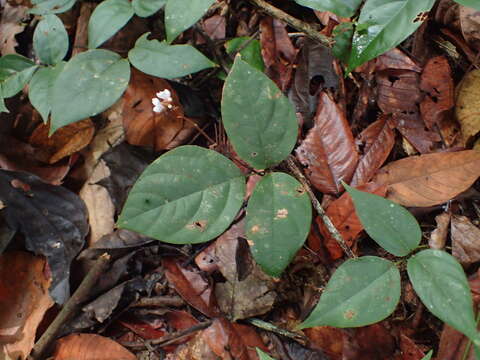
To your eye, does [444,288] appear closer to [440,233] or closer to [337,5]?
[440,233]

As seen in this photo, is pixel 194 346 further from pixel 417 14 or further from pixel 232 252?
pixel 417 14

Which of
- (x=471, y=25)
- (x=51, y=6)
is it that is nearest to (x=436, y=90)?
(x=471, y=25)

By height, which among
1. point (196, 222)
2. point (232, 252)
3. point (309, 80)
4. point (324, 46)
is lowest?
point (232, 252)

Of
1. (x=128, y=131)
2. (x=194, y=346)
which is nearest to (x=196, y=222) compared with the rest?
(x=194, y=346)

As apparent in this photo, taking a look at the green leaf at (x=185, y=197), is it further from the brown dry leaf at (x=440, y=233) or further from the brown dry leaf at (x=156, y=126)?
the brown dry leaf at (x=440, y=233)

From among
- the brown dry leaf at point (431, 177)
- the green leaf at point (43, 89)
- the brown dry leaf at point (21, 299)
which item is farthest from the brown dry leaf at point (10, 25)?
the brown dry leaf at point (431, 177)

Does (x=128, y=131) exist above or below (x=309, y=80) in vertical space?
below
